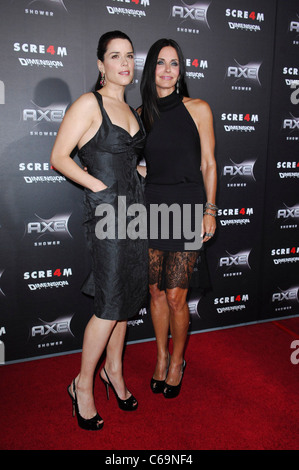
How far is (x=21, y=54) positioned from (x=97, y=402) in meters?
2.08

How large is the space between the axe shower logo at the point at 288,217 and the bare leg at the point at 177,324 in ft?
4.67

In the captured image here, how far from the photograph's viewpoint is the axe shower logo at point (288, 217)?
3.36 m

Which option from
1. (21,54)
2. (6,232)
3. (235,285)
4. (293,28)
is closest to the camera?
(21,54)

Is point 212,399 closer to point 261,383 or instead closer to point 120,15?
point 261,383

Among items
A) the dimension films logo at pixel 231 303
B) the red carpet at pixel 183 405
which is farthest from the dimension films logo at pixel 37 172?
the dimension films logo at pixel 231 303

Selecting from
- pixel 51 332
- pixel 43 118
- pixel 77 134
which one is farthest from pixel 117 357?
pixel 43 118

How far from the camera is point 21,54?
2439 mm

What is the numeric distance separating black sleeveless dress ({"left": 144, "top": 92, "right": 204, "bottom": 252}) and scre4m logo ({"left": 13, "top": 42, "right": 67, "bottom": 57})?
2.62 ft

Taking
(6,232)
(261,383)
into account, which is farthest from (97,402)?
(6,232)

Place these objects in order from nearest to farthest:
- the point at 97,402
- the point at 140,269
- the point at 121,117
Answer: the point at 121,117, the point at 140,269, the point at 97,402

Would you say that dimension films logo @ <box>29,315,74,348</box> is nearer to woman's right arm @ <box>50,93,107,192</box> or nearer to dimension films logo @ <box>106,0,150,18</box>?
woman's right arm @ <box>50,93,107,192</box>

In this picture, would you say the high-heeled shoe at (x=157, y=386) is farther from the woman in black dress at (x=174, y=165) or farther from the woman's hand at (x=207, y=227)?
the woman's hand at (x=207, y=227)

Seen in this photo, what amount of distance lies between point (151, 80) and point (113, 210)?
0.75 meters

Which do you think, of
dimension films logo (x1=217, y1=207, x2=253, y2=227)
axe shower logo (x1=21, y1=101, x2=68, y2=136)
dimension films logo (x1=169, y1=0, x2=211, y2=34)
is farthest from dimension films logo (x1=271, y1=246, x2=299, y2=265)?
axe shower logo (x1=21, y1=101, x2=68, y2=136)
